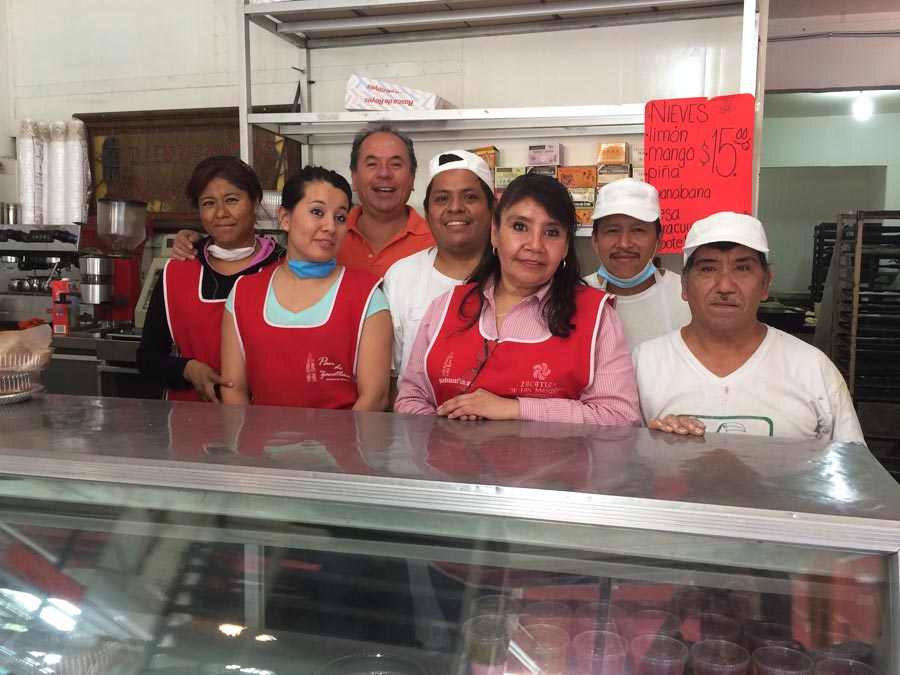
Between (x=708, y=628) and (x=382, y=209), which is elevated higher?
(x=382, y=209)

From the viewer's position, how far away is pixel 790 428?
1.66 meters

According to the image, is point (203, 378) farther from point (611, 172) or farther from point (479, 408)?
point (611, 172)

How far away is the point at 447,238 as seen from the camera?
225 centimetres

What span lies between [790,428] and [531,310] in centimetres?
62

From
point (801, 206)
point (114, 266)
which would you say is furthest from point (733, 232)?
point (801, 206)

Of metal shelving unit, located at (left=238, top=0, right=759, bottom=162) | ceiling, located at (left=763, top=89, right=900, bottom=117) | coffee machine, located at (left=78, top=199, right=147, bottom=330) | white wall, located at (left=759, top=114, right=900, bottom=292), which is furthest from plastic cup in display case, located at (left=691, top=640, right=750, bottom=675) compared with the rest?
white wall, located at (left=759, top=114, right=900, bottom=292)

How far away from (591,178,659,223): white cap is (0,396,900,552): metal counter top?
1058 mm

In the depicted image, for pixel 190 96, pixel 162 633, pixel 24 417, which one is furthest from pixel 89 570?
pixel 190 96

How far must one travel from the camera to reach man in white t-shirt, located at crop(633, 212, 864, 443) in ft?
5.49

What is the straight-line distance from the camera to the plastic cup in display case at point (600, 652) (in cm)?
102

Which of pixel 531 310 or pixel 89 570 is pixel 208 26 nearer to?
pixel 531 310

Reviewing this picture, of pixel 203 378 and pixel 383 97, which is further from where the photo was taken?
pixel 383 97

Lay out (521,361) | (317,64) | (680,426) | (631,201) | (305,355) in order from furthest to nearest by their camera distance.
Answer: (317,64), (631,201), (305,355), (521,361), (680,426)

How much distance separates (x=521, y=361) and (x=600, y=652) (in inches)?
29.1
